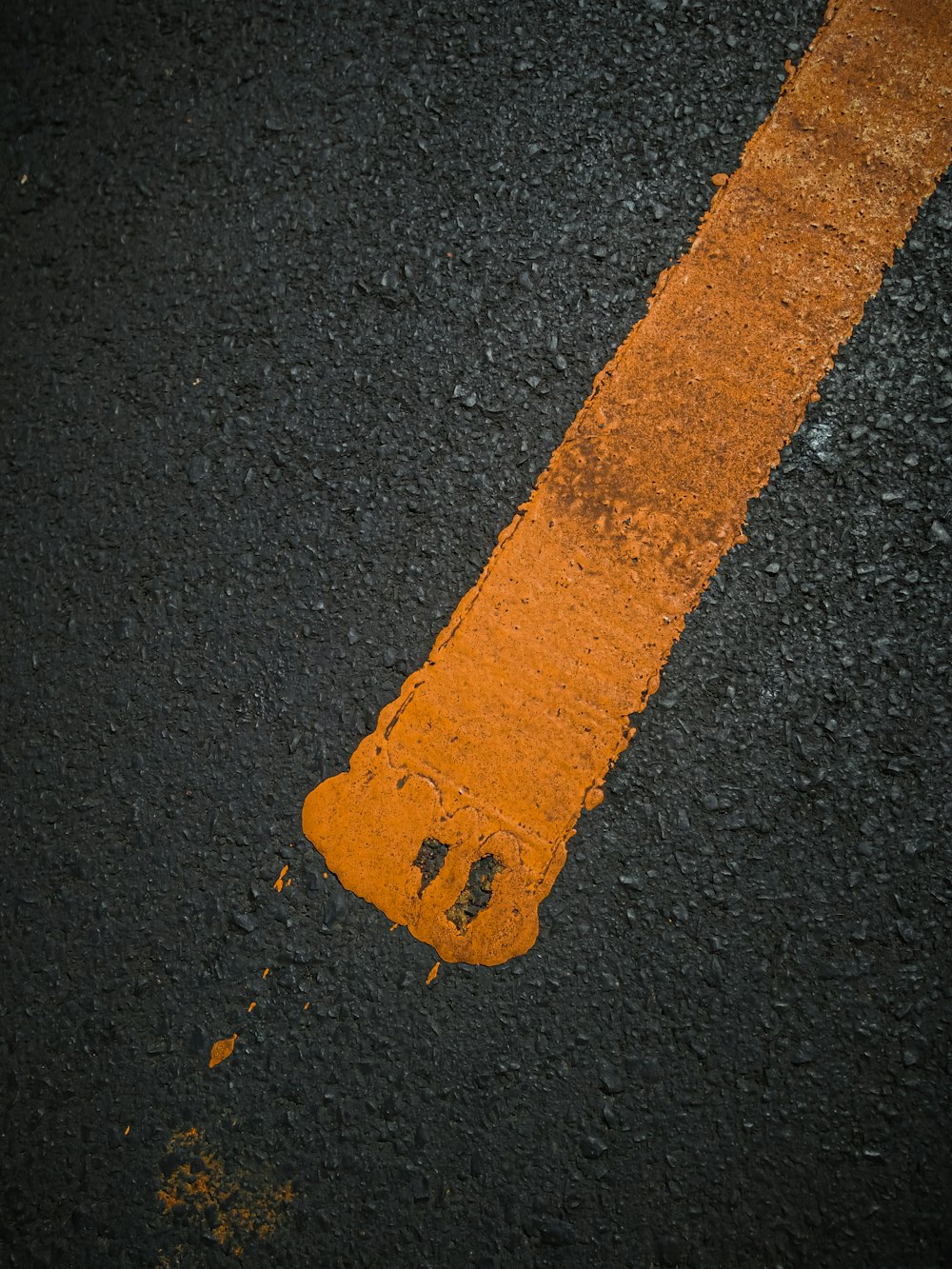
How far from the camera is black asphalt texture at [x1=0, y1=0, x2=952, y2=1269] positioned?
152 centimetres

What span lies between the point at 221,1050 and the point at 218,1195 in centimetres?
28

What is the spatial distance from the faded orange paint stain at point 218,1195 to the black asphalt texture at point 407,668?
0.02m

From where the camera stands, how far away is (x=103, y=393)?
5.74 ft

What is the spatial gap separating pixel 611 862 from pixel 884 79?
1.73 m

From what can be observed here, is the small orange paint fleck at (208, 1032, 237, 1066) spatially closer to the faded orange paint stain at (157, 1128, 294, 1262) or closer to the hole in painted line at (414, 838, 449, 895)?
the faded orange paint stain at (157, 1128, 294, 1262)

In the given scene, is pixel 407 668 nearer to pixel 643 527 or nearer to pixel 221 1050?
pixel 643 527

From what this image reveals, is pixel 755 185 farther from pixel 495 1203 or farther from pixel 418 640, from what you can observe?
pixel 495 1203

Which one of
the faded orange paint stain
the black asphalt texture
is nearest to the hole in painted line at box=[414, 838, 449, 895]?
the black asphalt texture

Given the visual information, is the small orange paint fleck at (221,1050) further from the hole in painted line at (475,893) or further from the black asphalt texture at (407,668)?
→ the hole in painted line at (475,893)

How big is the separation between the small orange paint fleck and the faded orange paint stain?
141 millimetres

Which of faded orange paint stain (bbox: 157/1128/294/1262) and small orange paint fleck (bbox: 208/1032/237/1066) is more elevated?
small orange paint fleck (bbox: 208/1032/237/1066)

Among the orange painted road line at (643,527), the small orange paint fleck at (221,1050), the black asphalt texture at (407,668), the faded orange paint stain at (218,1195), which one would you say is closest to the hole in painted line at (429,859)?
the orange painted road line at (643,527)

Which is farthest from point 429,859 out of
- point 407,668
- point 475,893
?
point 407,668

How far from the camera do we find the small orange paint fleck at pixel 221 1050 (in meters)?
1.57
